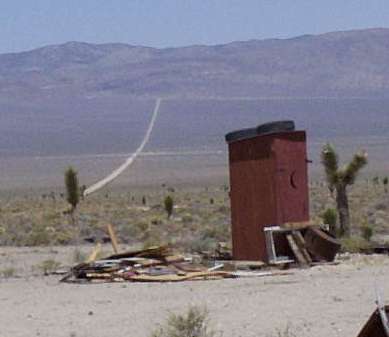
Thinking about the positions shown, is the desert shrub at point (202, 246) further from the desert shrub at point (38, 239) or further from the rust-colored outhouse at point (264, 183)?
the desert shrub at point (38, 239)

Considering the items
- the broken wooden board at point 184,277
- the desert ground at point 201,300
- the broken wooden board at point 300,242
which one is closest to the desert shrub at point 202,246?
the desert ground at point 201,300

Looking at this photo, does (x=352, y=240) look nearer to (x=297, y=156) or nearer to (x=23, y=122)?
(x=297, y=156)

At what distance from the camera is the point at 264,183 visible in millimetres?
25141

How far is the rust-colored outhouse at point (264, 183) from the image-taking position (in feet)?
81.8

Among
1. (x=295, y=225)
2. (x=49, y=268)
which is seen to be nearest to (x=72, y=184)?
(x=49, y=268)

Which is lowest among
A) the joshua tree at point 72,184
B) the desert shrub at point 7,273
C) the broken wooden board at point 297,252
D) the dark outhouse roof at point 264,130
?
the desert shrub at point 7,273

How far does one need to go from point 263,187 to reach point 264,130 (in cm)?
108

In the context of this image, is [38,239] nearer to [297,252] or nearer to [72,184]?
[72,184]

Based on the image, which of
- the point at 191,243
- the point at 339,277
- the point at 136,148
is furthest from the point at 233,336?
the point at 136,148

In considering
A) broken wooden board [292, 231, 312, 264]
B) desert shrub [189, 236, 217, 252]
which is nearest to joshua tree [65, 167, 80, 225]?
desert shrub [189, 236, 217, 252]

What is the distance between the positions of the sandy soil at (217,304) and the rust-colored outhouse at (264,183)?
1.76 m

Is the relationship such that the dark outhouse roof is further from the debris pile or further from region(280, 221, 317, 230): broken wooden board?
the debris pile

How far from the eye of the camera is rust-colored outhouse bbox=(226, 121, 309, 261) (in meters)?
24.9

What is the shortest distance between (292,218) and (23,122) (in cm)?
16832
